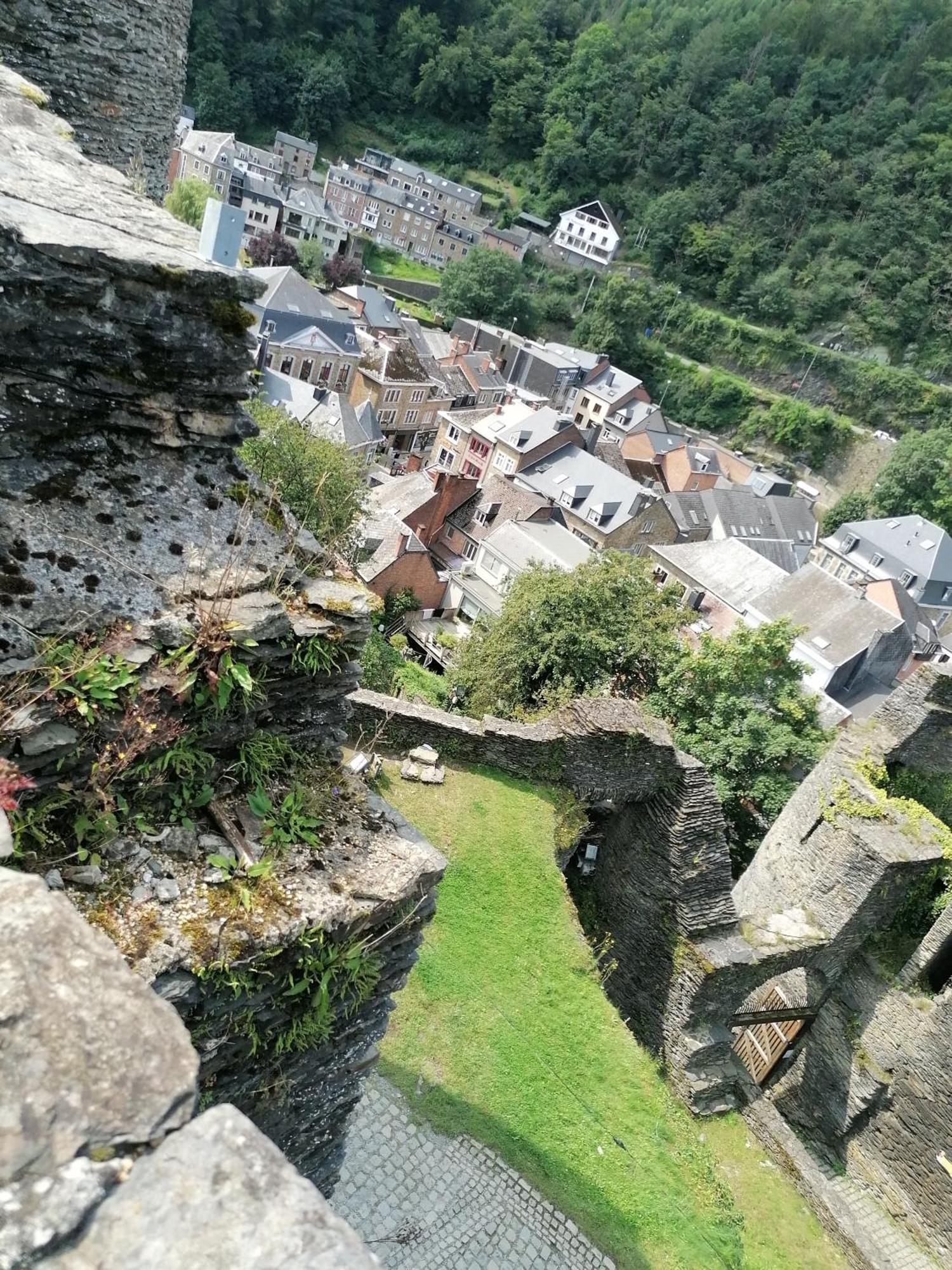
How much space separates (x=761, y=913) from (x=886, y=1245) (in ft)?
15.2

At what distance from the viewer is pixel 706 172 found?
90688 millimetres

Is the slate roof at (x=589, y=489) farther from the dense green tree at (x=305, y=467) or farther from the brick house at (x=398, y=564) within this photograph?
the dense green tree at (x=305, y=467)

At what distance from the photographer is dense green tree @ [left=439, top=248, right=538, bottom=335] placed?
7144 cm

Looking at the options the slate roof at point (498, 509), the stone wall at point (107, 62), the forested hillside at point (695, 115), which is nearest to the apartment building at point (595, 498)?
the slate roof at point (498, 509)

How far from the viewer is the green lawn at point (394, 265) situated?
76938mm

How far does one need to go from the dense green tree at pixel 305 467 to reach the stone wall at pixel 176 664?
400 inches

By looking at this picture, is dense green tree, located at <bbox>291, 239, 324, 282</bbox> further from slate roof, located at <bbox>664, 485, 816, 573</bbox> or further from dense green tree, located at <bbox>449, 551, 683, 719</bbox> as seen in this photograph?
dense green tree, located at <bbox>449, 551, 683, 719</bbox>

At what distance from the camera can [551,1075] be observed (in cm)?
931

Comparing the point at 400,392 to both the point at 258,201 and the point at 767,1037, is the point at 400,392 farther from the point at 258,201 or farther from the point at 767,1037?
the point at 767,1037

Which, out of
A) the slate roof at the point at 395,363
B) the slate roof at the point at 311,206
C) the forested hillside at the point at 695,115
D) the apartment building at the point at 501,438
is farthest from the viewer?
the forested hillside at the point at 695,115

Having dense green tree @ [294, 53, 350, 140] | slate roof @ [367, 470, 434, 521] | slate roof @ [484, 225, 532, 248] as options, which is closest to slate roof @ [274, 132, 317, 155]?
dense green tree @ [294, 53, 350, 140]

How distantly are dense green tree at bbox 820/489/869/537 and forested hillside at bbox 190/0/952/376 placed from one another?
2318cm

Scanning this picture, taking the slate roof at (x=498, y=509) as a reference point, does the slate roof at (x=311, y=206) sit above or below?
above

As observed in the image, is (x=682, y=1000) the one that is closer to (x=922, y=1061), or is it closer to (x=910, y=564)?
(x=922, y=1061)
